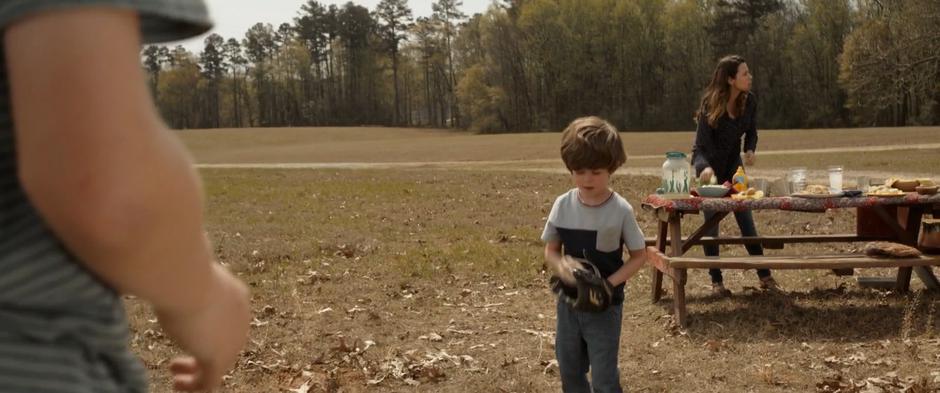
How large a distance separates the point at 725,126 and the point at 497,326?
2691 mm

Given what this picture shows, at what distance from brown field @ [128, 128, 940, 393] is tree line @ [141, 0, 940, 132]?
38.4 metres

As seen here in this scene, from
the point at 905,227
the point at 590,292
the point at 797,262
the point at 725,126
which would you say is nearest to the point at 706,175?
the point at 725,126

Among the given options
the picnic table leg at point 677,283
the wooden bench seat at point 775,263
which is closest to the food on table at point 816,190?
the wooden bench seat at point 775,263

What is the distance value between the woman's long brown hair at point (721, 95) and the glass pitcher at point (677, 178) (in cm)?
75

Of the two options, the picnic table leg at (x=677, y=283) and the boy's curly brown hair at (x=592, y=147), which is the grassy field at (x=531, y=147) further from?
the boy's curly brown hair at (x=592, y=147)

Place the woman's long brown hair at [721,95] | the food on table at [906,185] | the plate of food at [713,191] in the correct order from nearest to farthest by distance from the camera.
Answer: the plate of food at [713,191]
the food on table at [906,185]
the woman's long brown hair at [721,95]

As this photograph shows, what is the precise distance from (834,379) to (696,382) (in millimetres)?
815

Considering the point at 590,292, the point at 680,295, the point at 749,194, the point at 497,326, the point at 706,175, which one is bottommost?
the point at 497,326

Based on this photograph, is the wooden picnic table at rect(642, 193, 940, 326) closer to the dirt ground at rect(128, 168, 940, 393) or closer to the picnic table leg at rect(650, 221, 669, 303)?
the picnic table leg at rect(650, 221, 669, 303)

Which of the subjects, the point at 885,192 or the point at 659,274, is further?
the point at 659,274

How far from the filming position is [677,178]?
7.15 meters

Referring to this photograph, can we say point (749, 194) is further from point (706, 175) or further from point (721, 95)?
point (721, 95)

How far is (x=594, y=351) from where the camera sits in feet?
13.3

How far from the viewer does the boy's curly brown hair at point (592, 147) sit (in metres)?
3.89
